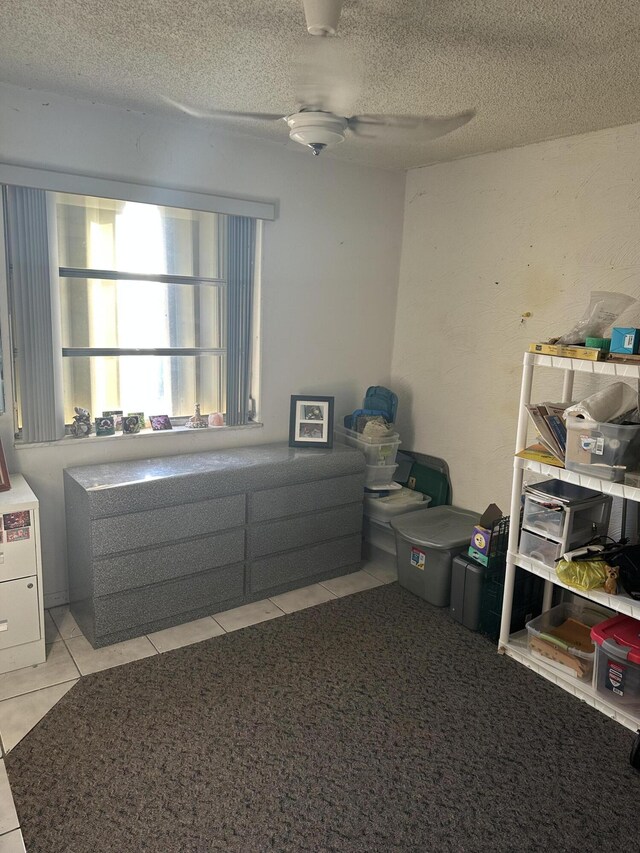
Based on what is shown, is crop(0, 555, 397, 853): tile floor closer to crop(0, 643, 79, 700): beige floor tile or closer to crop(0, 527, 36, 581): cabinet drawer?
crop(0, 643, 79, 700): beige floor tile

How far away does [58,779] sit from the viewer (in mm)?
2018

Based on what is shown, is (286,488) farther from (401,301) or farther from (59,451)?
(401,301)

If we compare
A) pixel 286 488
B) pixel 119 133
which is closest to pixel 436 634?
pixel 286 488

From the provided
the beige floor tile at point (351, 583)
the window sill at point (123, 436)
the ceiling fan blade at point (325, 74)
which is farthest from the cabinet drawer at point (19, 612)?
the ceiling fan blade at point (325, 74)

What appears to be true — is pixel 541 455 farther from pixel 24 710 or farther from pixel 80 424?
pixel 24 710

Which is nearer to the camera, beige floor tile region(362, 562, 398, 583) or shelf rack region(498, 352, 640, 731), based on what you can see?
shelf rack region(498, 352, 640, 731)

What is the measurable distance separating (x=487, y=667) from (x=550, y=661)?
0.88 ft

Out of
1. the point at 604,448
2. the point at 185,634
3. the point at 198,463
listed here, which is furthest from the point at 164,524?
the point at 604,448

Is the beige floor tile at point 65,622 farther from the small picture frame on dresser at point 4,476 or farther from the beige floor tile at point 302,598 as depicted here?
the beige floor tile at point 302,598

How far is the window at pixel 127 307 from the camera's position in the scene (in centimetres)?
281

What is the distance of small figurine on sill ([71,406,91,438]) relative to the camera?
3041mm

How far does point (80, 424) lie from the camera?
305 cm

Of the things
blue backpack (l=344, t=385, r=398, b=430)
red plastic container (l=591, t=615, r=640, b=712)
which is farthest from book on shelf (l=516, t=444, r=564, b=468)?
blue backpack (l=344, t=385, r=398, b=430)

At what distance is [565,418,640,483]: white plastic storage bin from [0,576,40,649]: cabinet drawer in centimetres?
226
